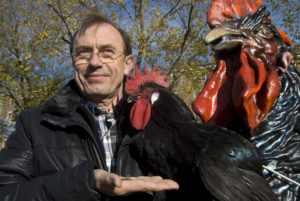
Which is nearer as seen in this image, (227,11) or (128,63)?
(227,11)

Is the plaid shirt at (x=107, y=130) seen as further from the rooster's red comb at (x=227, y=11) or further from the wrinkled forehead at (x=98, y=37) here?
the rooster's red comb at (x=227, y=11)

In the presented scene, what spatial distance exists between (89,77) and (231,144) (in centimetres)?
A: 115

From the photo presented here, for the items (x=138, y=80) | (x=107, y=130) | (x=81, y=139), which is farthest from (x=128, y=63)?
(x=81, y=139)

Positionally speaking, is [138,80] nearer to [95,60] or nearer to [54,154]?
[95,60]

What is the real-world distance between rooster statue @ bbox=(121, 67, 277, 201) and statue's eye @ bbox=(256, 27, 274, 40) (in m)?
0.73

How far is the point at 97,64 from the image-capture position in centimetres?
194

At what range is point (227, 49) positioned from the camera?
6.02ft

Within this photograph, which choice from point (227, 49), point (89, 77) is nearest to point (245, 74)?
point (227, 49)

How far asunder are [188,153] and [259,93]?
2.14 ft

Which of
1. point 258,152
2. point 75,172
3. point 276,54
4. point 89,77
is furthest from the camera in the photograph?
point 89,77

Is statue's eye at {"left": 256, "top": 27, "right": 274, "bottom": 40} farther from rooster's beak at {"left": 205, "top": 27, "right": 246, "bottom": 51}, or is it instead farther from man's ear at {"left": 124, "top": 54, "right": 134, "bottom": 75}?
man's ear at {"left": 124, "top": 54, "right": 134, "bottom": 75}

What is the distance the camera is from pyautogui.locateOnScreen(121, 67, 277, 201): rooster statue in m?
1.43

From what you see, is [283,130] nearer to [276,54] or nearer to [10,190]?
[276,54]

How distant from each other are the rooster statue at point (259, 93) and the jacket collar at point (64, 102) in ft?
3.09
